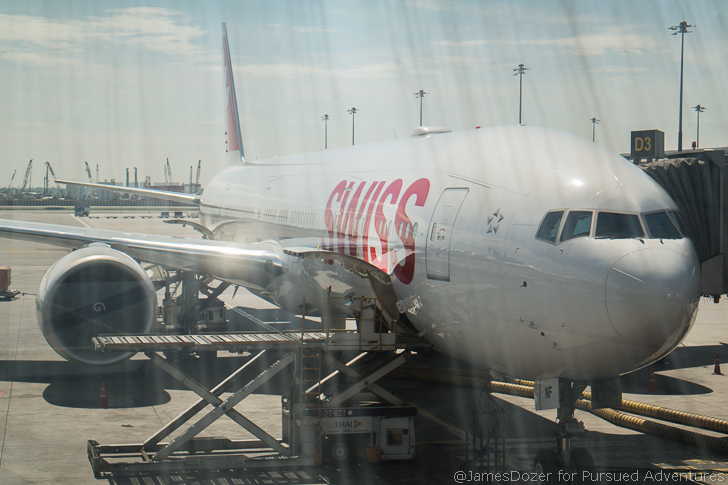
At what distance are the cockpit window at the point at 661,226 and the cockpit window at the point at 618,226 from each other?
6.0 inches

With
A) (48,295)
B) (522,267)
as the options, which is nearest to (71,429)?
(48,295)

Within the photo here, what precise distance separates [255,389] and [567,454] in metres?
4.46

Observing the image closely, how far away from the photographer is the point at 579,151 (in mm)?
9156

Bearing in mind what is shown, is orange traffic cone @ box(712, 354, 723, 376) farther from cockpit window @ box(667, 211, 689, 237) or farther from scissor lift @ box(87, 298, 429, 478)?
cockpit window @ box(667, 211, 689, 237)

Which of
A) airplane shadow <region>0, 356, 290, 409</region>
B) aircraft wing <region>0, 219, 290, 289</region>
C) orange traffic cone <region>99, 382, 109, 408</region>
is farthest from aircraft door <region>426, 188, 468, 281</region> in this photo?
orange traffic cone <region>99, 382, 109, 408</region>

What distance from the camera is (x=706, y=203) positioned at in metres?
14.4

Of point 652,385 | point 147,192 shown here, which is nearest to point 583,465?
point 652,385

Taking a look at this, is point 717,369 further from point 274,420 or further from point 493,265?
point 493,265

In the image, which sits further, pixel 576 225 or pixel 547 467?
pixel 547 467

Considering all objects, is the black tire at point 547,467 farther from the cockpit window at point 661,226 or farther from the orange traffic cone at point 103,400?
the orange traffic cone at point 103,400

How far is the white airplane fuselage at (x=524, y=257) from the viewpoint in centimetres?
750

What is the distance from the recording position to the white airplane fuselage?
24.6 feet

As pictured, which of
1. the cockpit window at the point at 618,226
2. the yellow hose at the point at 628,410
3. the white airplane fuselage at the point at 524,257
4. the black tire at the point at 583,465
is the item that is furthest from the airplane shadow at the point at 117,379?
the cockpit window at the point at 618,226

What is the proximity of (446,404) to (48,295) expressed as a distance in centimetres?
777
